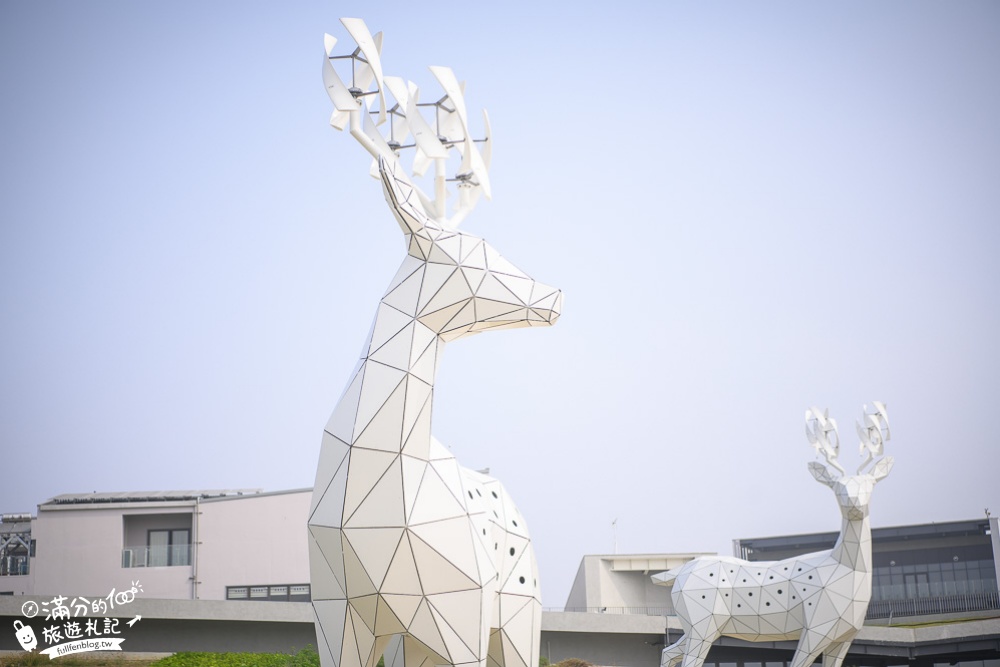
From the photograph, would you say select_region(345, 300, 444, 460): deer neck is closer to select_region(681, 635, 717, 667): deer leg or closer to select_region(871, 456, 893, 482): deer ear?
select_region(681, 635, 717, 667): deer leg

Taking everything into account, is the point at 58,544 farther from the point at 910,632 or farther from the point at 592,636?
the point at 910,632

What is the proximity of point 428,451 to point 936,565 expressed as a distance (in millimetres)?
35432

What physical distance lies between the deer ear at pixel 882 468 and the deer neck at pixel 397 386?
1270 cm

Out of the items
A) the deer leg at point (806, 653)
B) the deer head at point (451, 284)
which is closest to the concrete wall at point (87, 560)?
the deer leg at point (806, 653)

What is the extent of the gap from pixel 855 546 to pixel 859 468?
1.64 metres

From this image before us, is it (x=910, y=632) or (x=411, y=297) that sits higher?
(x=411, y=297)

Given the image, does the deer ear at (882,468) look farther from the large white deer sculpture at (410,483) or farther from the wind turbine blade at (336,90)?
the wind turbine blade at (336,90)

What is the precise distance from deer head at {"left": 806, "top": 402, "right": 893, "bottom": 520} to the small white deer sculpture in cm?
2

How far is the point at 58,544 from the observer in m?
30.5

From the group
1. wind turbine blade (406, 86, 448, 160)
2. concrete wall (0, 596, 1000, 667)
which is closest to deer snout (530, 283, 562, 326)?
wind turbine blade (406, 86, 448, 160)

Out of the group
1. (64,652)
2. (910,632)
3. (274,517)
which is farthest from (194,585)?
(910,632)

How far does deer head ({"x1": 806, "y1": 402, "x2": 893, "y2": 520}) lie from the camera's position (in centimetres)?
1925

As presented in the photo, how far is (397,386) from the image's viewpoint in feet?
32.4

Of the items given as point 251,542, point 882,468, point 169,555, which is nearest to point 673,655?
point 882,468
